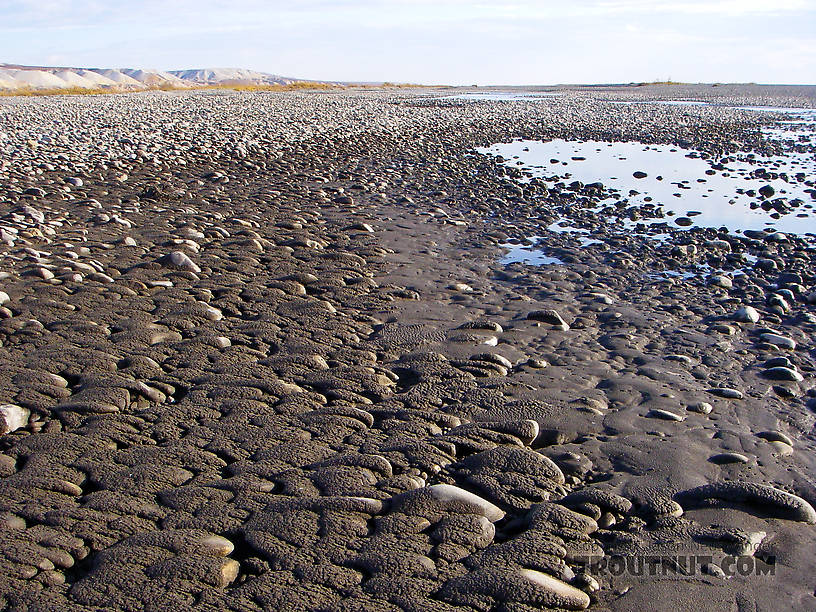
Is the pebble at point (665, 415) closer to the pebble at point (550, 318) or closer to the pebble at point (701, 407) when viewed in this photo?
the pebble at point (701, 407)

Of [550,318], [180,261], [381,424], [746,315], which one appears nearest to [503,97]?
[180,261]

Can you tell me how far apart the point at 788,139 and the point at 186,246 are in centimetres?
2017

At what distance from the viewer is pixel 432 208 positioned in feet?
32.6

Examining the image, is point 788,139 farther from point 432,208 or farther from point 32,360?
point 32,360

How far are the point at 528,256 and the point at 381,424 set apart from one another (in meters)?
4.36

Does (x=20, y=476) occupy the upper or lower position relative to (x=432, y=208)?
lower

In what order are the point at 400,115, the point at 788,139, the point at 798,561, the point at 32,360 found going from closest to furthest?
the point at 798,561
the point at 32,360
the point at 788,139
the point at 400,115

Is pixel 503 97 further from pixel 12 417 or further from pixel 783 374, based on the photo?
pixel 12 417

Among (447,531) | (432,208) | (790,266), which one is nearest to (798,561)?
(447,531)

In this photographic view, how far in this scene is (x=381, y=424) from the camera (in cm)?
380

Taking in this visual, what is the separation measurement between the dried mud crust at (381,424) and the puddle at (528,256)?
0.32 metres

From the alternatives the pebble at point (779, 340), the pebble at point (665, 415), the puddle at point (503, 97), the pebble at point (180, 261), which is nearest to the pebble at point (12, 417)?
the pebble at point (180, 261)

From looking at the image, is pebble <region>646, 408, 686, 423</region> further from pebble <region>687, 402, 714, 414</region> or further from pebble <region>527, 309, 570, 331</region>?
pebble <region>527, 309, 570, 331</region>

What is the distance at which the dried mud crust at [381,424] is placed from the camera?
261 centimetres
